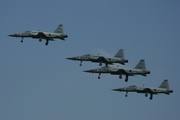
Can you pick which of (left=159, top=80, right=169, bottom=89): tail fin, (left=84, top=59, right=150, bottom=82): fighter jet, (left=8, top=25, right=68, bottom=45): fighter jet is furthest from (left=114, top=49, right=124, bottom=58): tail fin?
(left=159, top=80, right=169, bottom=89): tail fin

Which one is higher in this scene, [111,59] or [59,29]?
[59,29]

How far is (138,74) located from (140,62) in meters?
4.40

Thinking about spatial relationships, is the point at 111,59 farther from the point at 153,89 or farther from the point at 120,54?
the point at 153,89

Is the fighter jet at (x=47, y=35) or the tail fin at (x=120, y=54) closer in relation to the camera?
the fighter jet at (x=47, y=35)

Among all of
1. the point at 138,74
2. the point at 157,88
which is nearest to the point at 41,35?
the point at 138,74

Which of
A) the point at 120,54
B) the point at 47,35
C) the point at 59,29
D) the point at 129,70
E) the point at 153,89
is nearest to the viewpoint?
the point at 47,35

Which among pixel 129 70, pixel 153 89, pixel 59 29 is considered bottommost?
pixel 153 89

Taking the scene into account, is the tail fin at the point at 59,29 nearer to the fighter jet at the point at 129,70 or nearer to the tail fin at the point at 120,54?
the tail fin at the point at 120,54

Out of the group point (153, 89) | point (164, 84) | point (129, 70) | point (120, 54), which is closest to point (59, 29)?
point (120, 54)

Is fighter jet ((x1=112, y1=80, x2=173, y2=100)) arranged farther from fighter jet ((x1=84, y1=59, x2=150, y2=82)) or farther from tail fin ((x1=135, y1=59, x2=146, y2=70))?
fighter jet ((x1=84, y1=59, x2=150, y2=82))

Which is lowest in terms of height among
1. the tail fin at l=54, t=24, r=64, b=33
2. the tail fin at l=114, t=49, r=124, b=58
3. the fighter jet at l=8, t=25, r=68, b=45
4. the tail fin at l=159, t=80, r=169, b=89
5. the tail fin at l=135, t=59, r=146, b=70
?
the tail fin at l=159, t=80, r=169, b=89

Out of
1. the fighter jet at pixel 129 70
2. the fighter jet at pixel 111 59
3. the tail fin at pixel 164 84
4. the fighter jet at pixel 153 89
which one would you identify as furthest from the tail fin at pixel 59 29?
the tail fin at pixel 164 84

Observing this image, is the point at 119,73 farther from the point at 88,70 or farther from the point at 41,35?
the point at 41,35

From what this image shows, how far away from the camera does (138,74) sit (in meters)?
144
